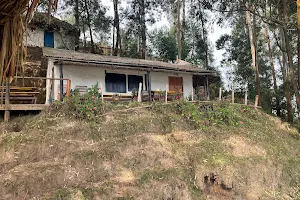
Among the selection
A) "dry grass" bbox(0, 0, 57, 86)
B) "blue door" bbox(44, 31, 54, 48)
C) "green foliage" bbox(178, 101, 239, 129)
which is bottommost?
"green foliage" bbox(178, 101, 239, 129)

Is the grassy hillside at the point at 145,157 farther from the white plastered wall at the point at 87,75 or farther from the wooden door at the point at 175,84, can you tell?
the wooden door at the point at 175,84

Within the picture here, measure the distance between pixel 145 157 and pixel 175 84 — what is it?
9.06 meters

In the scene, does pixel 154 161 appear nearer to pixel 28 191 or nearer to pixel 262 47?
pixel 28 191

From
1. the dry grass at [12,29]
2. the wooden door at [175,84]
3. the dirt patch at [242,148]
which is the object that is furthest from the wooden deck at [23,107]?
the wooden door at [175,84]

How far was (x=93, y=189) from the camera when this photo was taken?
26.3 ft

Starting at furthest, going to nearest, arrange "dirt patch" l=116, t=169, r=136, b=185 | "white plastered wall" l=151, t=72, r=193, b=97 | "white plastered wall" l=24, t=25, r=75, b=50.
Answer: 1. "white plastered wall" l=24, t=25, r=75, b=50
2. "white plastered wall" l=151, t=72, r=193, b=97
3. "dirt patch" l=116, t=169, r=136, b=185

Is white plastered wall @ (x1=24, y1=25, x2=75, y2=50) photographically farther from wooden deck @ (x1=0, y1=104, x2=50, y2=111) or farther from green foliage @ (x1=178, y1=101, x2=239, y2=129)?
green foliage @ (x1=178, y1=101, x2=239, y2=129)

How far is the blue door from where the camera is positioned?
22.3 metres

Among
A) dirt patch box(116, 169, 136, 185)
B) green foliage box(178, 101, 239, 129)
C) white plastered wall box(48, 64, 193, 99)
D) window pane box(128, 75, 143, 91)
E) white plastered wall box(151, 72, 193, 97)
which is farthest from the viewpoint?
white plastered wall box(151, 72, 193, 97)

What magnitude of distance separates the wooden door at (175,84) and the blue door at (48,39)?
11.1m

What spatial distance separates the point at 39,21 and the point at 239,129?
54.4ft

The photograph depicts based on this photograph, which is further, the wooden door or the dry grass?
the wooden door

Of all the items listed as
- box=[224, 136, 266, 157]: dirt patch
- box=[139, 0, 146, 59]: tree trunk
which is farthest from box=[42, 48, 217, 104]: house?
box=[139, 0, 146, 59]: tree trunk

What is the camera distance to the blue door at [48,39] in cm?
2233
